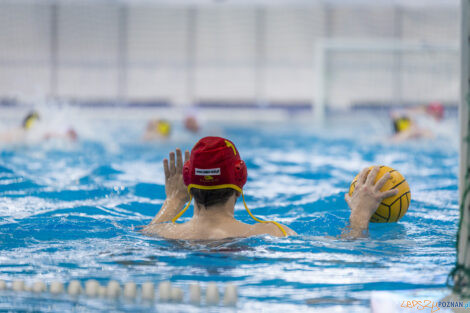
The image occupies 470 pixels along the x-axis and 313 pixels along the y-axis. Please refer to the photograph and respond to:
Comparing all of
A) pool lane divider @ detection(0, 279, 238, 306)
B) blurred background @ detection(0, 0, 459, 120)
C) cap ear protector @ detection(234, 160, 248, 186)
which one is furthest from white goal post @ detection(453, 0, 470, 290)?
blurred background @ detection(0, 0, 459, 120)

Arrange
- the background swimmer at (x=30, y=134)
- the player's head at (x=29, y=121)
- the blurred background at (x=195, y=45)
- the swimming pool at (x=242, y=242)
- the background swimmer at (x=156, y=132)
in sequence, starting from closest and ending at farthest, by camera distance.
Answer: the swimming pool at (x=242, y=242) → the background swimmer at (x=30, y=134) → the player's head at (x=29, y=121) → the background swimmer at (x=156, y=132) → the blurred background at (x=195, y=45)

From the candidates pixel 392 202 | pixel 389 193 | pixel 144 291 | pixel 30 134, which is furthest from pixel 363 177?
pixel 30 134

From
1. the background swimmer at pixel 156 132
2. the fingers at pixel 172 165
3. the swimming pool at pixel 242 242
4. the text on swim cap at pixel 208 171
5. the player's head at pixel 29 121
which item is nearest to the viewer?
the swimming pool at pixel 242 242

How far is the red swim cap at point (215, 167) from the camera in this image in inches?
113

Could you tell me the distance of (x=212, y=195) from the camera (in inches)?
116

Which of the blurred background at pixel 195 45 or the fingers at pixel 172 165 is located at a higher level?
the blurred background at pixel 195 45

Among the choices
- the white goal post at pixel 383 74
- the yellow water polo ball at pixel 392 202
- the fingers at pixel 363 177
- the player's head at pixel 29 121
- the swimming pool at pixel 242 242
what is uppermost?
the white goal post at pixel 383 74

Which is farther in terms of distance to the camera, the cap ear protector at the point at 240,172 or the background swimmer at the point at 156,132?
the background swimmer at the point at 156,132

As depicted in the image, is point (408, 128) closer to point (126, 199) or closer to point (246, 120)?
point (126, 199)

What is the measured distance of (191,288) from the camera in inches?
92.7

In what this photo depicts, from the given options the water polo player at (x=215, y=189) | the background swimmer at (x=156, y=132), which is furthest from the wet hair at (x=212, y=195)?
the background swimmer at (x=156, y=132)

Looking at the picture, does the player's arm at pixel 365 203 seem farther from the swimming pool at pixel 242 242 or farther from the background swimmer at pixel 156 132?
the background swimmer at pixel 156 132

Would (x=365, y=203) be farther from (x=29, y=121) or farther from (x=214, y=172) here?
(x=29, y=121)

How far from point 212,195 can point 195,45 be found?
66.1 ft
